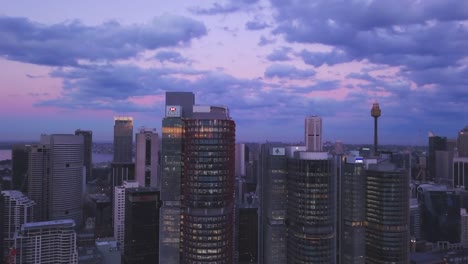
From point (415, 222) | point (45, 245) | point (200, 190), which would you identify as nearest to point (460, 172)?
point (415, 222)

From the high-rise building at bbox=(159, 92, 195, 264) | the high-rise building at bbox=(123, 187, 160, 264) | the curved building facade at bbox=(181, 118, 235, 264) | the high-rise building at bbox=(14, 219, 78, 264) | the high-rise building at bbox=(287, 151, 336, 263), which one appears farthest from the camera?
the high-rise building at bbox=(123, 187, 160, 264)

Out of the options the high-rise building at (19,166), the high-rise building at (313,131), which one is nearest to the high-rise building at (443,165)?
the high-rise building at (313,131)

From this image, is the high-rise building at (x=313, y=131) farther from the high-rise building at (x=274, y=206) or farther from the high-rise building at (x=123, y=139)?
the high-rise building at (x=123, y=139)

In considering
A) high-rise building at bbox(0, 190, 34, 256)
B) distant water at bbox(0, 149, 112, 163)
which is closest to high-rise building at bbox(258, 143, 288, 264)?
high-rise building at bbox(0, 190, 34, 256)

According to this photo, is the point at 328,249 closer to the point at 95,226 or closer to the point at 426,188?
the point at 426,188

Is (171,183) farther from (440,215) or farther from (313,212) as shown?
(440,215)

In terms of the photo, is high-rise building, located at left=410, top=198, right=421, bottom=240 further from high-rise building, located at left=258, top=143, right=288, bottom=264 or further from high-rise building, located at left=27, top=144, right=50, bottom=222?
high-rise building, located at left=27, top=144, right=50, bottom=222
